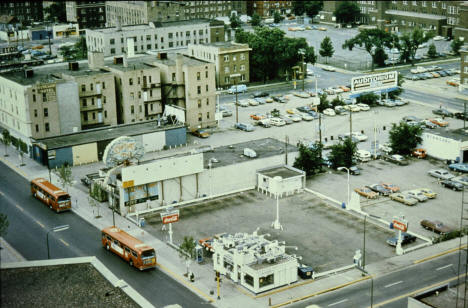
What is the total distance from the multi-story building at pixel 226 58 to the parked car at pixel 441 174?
2300 inches

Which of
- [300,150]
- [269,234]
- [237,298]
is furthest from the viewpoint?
[300,150]

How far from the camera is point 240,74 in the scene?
140 metres

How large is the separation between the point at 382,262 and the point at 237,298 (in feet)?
49.2

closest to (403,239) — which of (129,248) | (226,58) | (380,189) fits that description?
(380,189)

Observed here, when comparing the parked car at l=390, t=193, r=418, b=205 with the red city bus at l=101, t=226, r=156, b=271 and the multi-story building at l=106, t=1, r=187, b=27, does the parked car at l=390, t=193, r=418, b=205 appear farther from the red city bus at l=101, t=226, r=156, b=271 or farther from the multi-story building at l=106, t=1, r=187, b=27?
the multi-story building at l=106, t=1, r=187, b=27

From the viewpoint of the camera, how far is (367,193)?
8162cm

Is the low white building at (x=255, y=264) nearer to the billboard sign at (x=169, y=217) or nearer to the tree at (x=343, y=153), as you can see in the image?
the billboard sign at (x=169, y=217)

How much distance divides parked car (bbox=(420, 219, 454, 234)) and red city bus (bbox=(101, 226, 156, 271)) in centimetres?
2883

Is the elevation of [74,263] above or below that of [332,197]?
above

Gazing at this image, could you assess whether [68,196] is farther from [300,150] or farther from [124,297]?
[124,297]

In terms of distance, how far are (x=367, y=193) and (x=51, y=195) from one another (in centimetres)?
3649

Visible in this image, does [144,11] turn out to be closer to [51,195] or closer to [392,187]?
[51,195]

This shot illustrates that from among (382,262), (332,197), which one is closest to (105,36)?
(332,197)

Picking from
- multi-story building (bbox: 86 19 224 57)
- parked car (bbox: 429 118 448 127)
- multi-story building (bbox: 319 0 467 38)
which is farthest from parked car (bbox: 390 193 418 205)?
multi-story building (bbox: 319 0 467 38)
